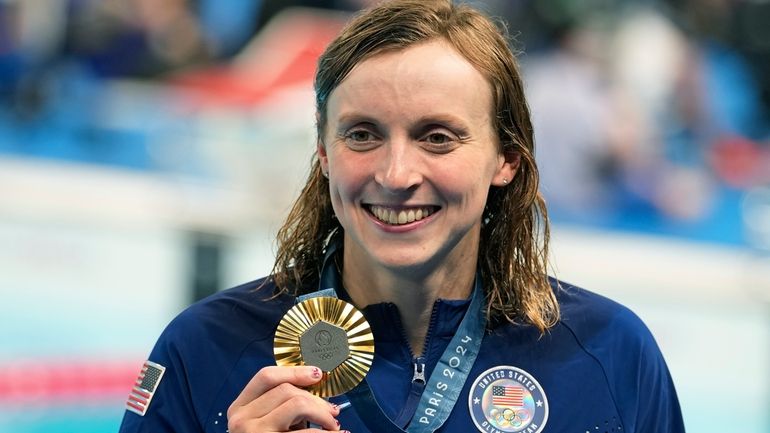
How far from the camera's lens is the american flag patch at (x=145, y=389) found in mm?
2068

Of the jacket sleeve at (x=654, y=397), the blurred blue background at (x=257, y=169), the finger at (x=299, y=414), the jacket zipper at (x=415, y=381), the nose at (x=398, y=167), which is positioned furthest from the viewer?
the blurred blue background at (x=257, y=169)

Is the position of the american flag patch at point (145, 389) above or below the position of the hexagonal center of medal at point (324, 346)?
below

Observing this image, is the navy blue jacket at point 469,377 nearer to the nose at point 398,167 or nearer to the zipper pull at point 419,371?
the zipper pull at point 419,371

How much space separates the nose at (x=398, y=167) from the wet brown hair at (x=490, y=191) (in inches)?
7.2

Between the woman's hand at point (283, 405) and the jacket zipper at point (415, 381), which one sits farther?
the jacket zipper at point (415, 381)

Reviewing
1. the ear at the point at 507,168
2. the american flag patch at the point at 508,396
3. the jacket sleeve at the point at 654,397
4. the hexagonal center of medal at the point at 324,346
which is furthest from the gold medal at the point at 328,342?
the jacket sleeve at the point at 654,397

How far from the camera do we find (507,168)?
2.22 m

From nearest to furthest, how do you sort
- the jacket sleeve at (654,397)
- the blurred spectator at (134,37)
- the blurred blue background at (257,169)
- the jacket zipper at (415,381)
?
the jacket zipper at (415,381) → the jacket sleeve at (654,397) → the blurred blue background at (257,169) → the blurred spectator at (134,37)

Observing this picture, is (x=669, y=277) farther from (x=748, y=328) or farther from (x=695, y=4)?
(x=695, y=4)

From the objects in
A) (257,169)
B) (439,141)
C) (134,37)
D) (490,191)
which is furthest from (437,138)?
(134,37)

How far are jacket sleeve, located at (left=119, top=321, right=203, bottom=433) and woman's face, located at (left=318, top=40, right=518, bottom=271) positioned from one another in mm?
396

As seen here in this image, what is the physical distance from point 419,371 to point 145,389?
1.60 feet

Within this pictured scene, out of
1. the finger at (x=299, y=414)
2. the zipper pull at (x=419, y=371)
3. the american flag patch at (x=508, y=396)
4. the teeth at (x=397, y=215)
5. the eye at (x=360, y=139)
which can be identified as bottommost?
the finger at (x=299, y=414)

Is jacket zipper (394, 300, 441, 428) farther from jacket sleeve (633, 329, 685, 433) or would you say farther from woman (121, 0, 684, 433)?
jacket sleeve (633, 329, 685, 433)
